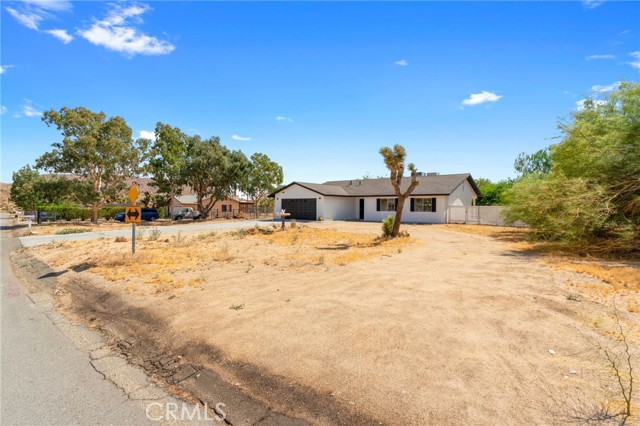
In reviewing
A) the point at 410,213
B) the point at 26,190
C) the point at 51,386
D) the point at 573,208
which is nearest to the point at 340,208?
the point at 410,213

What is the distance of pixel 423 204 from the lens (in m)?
32.1

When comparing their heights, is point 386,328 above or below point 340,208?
below

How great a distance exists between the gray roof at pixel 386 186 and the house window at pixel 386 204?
743 millimetres

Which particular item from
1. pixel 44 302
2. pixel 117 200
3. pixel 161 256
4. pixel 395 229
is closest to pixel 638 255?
pixel 395 229

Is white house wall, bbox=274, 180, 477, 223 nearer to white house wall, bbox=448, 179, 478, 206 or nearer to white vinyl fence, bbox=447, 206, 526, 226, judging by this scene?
white house wall, bbox=448, 179, 478, 206

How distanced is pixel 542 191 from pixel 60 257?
20913 mm

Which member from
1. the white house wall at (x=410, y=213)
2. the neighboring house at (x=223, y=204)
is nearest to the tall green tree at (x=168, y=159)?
the neighboring house at (x=223, y=204)

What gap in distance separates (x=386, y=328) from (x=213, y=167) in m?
36.3

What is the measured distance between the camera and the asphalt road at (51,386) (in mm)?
3703

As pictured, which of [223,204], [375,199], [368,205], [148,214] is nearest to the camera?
[375,199]

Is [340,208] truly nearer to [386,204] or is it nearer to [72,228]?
[386,204]

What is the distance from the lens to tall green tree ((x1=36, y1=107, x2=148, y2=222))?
1276 inches

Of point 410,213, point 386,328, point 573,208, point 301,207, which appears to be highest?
point 301,207

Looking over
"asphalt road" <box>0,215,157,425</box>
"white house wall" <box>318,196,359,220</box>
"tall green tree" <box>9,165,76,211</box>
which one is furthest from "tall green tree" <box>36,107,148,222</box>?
"asphalt road" <box>0,215,157,425</box>
